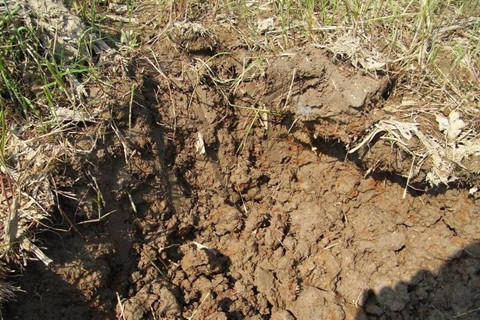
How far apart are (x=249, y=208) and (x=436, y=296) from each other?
1045 millimetres

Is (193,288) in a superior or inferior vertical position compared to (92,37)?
inferior

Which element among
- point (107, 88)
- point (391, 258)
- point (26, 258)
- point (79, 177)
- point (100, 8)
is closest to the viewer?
point (26, 258)

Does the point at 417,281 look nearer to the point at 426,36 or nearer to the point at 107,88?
the point at 426,36

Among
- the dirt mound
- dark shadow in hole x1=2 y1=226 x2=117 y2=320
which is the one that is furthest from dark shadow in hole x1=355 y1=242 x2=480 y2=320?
dark shadow in hole x1=2 y1=226 x2=117 y2=320

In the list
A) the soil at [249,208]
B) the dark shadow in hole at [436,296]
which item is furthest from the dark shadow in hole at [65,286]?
the dark shadow in hole at [436,296]

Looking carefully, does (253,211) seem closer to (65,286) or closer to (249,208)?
(249,208)

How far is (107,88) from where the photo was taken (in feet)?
7.11

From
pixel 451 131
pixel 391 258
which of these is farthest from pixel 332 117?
pixel 391 258

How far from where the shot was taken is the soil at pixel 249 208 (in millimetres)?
2119

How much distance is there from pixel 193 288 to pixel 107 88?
107cm

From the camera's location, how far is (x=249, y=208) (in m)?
2.51

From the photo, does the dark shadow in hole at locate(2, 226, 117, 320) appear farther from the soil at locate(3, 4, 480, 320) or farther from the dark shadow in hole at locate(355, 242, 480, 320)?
the dark shadow in hole at locate(355, 242, 480, 320)

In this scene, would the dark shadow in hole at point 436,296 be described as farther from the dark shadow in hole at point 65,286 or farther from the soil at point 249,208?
the dark shadow in hole at point 65,286

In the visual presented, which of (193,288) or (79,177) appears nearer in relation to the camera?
(79,177)
